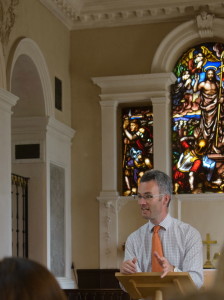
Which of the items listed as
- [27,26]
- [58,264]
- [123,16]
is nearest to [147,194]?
[27,26]

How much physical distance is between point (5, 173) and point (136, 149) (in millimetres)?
3629

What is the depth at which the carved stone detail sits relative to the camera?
A: 13.3 meters

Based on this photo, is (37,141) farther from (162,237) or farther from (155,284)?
(155,284)

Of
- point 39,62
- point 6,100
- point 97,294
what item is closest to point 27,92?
point 39,62

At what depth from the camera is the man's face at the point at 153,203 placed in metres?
5.42

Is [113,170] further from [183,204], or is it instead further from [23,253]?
[23,253]

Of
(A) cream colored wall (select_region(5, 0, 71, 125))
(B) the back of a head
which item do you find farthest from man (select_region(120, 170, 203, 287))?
(A) cream colored wall (select_region(5, 0, 71, 125))

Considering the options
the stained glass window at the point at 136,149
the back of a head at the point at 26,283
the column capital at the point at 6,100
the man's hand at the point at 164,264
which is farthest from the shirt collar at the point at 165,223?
the stained glass window at the point at 136,149

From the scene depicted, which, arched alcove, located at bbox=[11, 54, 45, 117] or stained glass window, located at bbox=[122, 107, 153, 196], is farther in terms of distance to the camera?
stained glass window, located at bbox=[122, 107, 153, 196]

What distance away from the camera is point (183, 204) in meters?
13.4

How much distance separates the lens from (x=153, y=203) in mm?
5418

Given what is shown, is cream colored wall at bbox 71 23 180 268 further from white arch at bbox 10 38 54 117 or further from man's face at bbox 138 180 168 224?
man's face at bbox 138 180 168 224

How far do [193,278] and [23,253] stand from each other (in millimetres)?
7834

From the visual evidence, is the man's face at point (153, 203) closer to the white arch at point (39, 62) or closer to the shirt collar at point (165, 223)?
the shirt collar at point (165, 223)
